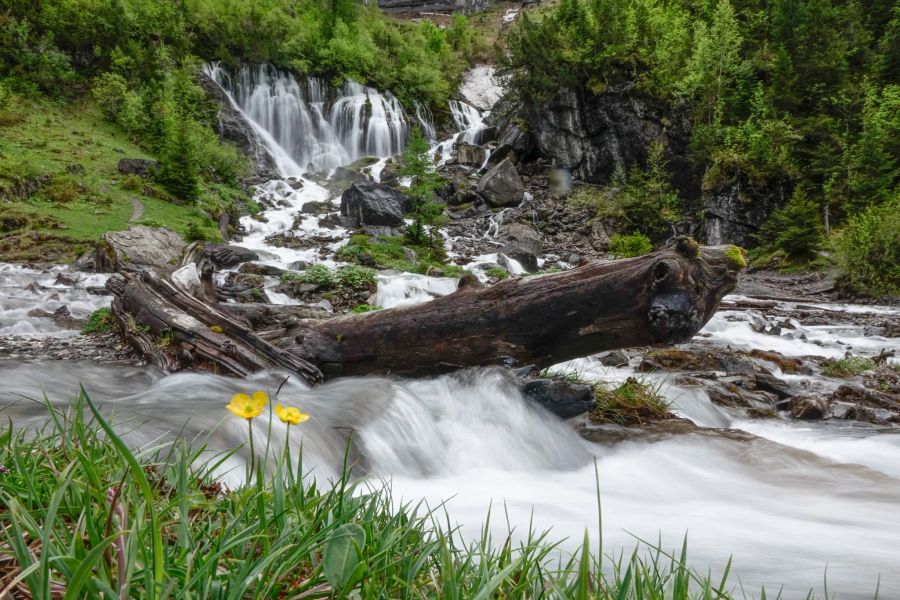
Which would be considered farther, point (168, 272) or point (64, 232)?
point (64, 232)

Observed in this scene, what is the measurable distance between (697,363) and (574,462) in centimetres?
420

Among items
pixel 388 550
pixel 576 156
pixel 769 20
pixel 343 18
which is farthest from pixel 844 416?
pixel 343 18

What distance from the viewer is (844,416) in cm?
545

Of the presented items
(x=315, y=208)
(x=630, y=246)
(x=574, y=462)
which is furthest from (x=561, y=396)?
(x=315, y=208)

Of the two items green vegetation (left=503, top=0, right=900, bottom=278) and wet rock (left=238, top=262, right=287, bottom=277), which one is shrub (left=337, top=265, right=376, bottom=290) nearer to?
wet rock (left=238, top=262, right=287, bottom=277)

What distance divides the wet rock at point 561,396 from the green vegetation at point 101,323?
5.70 metres

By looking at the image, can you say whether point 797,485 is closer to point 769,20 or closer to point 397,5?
point 769,20

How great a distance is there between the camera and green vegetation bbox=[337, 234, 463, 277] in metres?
15.6

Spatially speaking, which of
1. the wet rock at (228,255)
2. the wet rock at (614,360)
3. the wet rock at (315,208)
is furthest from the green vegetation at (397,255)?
the wet rock at (614,360)

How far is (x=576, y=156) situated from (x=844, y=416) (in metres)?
25.6

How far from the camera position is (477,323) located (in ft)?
16.4

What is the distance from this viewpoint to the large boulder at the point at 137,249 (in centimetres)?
1159

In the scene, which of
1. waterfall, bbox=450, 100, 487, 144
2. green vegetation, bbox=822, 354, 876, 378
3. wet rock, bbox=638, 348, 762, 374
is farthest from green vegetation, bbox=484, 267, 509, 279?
waterfall, bbox=450, 100, 487, 144

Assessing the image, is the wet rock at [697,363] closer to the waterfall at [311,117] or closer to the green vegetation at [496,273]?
the green vegetation at [496,273]
